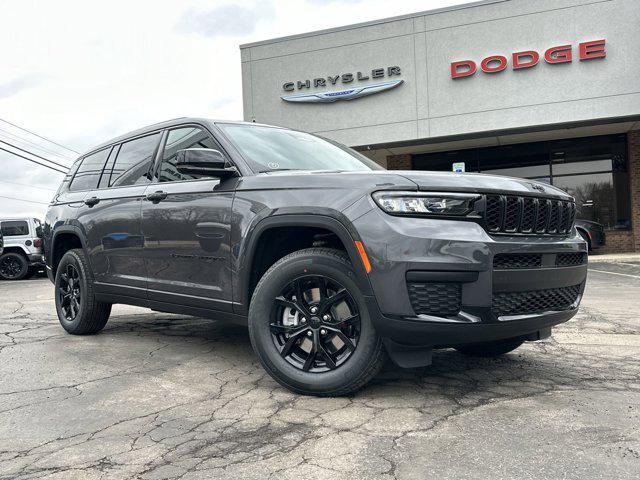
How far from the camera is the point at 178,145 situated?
4.44 meters

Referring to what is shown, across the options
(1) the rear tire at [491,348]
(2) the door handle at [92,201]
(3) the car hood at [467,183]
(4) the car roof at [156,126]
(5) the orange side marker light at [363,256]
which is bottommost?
(1) the rear tire at [491,348]

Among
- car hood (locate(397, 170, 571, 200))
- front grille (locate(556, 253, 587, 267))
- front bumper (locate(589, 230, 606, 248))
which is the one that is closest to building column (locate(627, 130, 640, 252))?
front bumper (locate(589, 230, 606, 248))

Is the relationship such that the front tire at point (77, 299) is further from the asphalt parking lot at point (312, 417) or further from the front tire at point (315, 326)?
the front tire at point (315, 326)

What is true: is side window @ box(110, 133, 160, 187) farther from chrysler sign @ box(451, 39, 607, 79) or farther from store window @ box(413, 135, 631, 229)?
store window @ box(413, 135, 631, 229)

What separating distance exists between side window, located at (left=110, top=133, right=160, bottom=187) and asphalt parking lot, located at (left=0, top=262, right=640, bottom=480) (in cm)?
142

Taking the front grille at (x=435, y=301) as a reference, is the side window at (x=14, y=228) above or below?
above

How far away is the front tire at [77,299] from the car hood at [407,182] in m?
2.50

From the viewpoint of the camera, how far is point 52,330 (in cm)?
586

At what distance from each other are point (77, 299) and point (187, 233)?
2096 mm

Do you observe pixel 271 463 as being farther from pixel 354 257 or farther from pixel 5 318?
pixel 5 318

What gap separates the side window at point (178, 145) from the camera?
4.14 m

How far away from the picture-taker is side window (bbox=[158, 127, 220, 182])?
Answer: 414cm

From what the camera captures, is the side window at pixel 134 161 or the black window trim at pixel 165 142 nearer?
the black window trim at pixel 165 142

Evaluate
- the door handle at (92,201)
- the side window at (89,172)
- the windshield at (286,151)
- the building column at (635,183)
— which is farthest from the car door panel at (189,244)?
the building column at (635,183)
